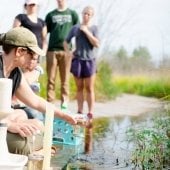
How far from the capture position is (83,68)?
7.30 meters

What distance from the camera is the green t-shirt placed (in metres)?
7.19

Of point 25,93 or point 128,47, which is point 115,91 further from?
point 25,93

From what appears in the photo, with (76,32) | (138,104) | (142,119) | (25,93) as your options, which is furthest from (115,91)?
(25,93)

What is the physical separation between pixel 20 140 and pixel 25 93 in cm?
33

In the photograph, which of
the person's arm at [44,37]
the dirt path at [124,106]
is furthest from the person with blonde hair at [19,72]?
the dirt path at [124,106]

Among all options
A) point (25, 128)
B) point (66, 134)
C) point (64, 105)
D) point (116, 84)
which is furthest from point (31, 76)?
point (116, 84)

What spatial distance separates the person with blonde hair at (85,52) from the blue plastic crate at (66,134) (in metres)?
1.49

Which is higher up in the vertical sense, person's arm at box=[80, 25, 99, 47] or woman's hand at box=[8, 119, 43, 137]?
person's arm at box=[80, 25, 99, 47]

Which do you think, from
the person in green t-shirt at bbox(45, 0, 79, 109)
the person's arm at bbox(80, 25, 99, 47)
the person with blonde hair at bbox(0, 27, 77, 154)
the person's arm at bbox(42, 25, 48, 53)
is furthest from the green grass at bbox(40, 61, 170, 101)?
the person with blonde hair at bbox(0, 27, 77, 154)

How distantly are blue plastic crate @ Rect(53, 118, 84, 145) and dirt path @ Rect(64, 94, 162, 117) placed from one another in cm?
213

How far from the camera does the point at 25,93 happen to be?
419cm

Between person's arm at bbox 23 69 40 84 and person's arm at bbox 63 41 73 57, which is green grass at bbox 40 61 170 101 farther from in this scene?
person's arm at bbox 23 69 40 84

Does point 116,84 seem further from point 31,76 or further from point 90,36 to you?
point 31,76

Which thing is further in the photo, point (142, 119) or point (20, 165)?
point (142, 119)
